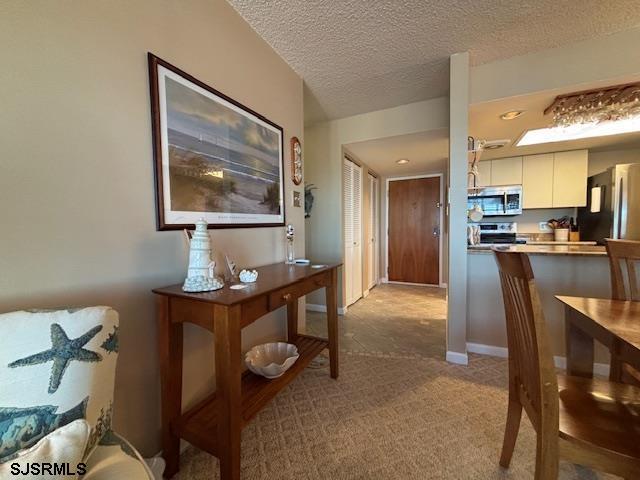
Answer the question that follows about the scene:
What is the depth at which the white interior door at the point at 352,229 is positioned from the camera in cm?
335

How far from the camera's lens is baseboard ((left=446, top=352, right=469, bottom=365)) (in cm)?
205

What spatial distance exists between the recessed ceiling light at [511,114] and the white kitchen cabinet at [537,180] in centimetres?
172

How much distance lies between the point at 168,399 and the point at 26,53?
4.41ft

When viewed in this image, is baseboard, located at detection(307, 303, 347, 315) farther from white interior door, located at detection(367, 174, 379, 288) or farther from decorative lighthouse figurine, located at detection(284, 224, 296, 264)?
decorative lighthouse figurine, located at detection(284, 224, 296, 264)

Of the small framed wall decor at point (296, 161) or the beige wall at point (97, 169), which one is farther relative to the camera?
the small framed wall decor at point (296, 161)

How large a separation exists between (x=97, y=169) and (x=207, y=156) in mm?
501

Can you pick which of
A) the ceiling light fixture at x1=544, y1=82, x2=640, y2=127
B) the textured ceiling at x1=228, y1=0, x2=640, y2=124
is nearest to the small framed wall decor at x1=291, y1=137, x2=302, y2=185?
the textured ceiling at x1=228, y1=0, x2=640, y2=124

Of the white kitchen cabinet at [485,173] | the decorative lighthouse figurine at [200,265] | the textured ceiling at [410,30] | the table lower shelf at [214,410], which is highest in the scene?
the textured ceiling at [410,30]

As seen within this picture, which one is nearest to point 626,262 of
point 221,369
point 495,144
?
point 221,369

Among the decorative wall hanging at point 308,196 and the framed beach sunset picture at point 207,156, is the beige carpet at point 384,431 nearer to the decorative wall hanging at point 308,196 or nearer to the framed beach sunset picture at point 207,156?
the framed beach sunset picture at point 207,156

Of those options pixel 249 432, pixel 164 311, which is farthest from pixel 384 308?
pixel 164 311

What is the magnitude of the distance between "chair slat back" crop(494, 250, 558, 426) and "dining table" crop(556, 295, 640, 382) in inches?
10.4

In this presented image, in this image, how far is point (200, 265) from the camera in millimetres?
1082

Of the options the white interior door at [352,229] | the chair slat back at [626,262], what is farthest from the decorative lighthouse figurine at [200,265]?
the white interior door at [352,229]
